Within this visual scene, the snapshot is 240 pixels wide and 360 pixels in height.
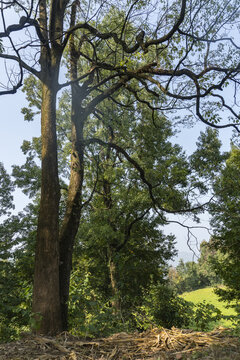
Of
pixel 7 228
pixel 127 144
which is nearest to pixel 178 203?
pixel 127 144

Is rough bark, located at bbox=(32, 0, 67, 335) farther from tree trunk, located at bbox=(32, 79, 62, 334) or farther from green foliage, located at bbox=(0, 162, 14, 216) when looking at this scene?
green foliage, located at bbox=(0, 162, 14, 216)

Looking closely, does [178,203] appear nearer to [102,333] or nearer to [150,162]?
[150,162]

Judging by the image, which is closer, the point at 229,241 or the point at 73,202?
the point at 73,202

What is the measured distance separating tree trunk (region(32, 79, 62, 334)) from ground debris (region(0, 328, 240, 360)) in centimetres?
74

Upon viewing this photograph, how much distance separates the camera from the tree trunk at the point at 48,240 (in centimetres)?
412

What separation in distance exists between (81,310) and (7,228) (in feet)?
26.8

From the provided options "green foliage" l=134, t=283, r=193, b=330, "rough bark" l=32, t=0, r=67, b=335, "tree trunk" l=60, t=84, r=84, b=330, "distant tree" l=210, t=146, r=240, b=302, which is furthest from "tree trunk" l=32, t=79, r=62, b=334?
"green foliage" l=134, t=283, r=193, b=330

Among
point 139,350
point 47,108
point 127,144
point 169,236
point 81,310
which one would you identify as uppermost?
point 127,144

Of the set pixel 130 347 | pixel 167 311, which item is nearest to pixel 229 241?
pixel 167 311

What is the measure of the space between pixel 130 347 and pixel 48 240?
241 centimetres

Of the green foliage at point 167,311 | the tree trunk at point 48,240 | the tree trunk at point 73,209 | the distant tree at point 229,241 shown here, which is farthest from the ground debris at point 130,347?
the green foliage at point 167,311

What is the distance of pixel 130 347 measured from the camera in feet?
8.99

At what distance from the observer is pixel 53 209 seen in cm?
490

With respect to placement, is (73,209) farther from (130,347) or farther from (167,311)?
(167,311)
